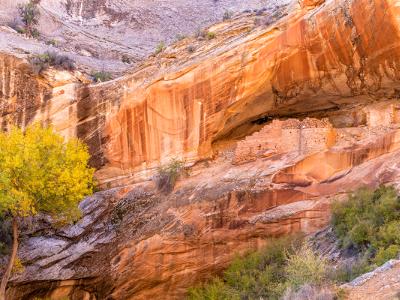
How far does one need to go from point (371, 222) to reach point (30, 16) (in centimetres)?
2271

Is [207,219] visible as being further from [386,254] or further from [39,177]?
[386,254]

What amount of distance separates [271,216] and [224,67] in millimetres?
4753

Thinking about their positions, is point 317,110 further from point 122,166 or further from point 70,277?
point 70,277

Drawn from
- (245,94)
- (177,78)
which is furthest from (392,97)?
(177,78)

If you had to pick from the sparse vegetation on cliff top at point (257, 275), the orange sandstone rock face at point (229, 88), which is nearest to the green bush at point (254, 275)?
the sparse vegetation on cliff top at point (257, 275)

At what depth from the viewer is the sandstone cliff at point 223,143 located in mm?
15266

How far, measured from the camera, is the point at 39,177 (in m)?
15.7

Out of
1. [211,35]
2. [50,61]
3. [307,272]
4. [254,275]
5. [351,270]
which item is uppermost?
[211,35]

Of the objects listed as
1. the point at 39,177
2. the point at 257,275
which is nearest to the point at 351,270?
the point at 257,275

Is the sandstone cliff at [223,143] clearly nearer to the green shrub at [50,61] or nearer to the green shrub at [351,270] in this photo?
the green shrub at [50,61]

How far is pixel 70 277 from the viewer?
16.5 m

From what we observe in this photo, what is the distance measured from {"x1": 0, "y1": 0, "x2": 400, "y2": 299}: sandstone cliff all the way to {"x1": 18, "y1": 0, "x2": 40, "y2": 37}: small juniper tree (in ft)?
35.4

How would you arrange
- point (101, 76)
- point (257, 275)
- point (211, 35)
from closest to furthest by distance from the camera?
point (257, 275) < point (211, 35) < point (101, 76)

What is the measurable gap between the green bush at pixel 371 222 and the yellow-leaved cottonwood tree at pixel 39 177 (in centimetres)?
752
